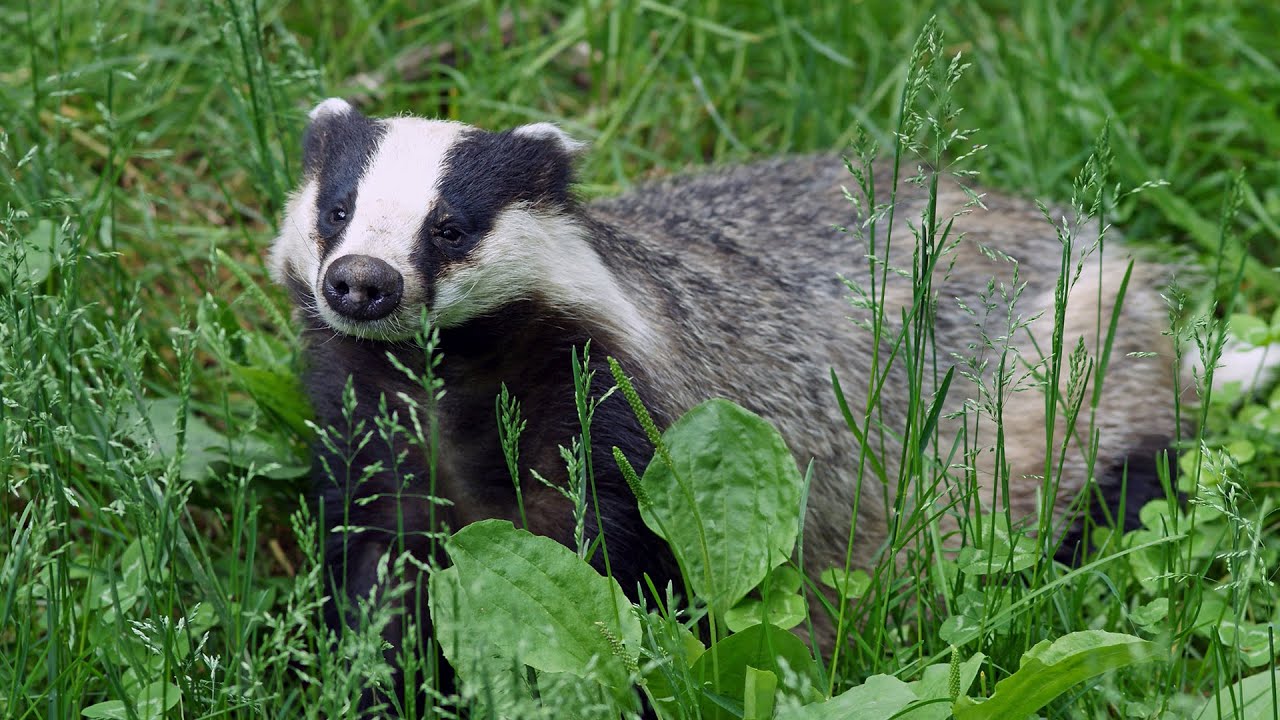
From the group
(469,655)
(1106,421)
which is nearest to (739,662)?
(469,655)

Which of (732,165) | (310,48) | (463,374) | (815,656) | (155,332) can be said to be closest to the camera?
(815,656)

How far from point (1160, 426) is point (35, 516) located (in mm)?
2811

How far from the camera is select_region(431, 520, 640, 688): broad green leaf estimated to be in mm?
2236

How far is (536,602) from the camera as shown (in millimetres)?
2270

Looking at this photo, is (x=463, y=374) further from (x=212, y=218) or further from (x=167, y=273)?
(x=212, y=218)

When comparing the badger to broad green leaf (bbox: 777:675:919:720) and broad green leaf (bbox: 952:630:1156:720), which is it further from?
broad green leaf (bbox: 777:675:919:720)

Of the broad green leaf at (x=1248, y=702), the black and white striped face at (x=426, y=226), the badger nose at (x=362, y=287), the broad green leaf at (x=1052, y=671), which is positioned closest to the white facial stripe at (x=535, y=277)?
the black and white striped face at (x=426, y=226)

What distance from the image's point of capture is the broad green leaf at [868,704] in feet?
6.70

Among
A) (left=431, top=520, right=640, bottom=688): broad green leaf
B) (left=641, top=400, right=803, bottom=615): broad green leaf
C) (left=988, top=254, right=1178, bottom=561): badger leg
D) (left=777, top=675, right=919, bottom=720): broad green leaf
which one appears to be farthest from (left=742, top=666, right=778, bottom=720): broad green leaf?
(left=988, top=254, right=1178, bottom=561): badger leg

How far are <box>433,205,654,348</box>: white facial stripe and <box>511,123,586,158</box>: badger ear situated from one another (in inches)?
6.2

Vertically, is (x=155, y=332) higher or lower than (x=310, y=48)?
lower

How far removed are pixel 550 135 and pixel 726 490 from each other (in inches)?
30.8

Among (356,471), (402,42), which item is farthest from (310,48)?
(356,471)

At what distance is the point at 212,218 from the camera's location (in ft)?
14.1
